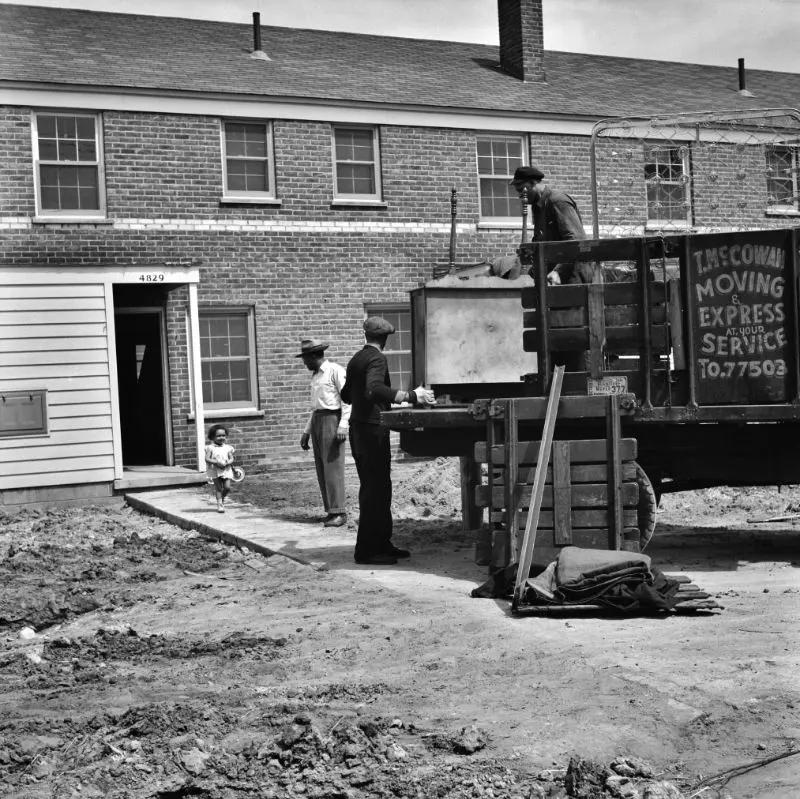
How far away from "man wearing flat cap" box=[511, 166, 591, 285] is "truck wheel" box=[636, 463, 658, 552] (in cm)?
160

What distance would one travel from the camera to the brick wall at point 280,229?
18469 mm

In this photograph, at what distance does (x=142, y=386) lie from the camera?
20.3m

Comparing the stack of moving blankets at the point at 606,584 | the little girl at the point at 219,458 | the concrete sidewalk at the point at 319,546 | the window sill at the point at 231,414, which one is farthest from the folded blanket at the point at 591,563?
the window sill at the point at 231,414

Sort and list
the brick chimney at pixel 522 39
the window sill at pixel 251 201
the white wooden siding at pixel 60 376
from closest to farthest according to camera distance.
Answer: the white wooden siding at pixel 60 376 → the window sill at pixel 251 201 → the brick chimney at pixel 522 39

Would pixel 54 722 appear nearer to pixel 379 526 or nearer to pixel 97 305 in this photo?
pixel 379 526

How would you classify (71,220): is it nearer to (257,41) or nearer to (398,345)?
(257,41)

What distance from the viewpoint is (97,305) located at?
57.1 ft

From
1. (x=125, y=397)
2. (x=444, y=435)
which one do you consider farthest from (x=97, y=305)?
(x=444, y=435)

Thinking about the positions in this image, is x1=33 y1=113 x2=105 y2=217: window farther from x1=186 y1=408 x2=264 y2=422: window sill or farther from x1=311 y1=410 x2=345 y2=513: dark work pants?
x1=311 y1=410 x2=345 y2=513: dark work pants

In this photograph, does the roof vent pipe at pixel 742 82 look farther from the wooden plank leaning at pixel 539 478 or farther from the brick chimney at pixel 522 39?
the wooden plank leaning at pixel 539 478

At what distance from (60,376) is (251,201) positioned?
4.36 m

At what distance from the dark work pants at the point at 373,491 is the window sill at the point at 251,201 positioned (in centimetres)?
974

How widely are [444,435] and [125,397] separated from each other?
12366 millimetres

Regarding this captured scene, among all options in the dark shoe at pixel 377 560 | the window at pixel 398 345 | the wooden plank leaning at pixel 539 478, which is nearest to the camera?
the wooden plank leaning at pixel 539 478
